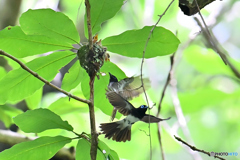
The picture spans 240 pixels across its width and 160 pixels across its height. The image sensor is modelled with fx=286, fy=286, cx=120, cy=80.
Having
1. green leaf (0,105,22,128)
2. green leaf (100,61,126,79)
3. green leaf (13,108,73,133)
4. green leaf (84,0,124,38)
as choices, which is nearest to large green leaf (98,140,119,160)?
green leaf (13,108,73,133)

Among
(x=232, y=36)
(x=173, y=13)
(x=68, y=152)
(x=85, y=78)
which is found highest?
(x=173, y=13)

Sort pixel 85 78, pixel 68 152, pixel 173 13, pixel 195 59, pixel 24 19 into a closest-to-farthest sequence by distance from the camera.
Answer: pixel 24 19 < pixel 85 78 < pixel 68 152 < pixel 195 59 < pixel 173 13

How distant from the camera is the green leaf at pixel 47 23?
72 cm

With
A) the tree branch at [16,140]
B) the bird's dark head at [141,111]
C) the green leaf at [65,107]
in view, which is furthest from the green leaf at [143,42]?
the tree branch at [16,140]

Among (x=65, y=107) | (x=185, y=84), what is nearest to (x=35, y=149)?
(x=65, y=107)

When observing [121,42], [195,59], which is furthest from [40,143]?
[195,59]

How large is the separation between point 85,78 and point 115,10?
0.24 metres

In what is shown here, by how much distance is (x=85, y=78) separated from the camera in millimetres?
880

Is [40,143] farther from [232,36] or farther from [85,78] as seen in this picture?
[232,36]

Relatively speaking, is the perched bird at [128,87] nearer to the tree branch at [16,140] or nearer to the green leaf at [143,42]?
the green leaf at [143,42]

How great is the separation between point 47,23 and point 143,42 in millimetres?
254

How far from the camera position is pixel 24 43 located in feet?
2.63

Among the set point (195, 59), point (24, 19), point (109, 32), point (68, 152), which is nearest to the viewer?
point (24, 19)

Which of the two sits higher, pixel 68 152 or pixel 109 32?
pixel 109 32
